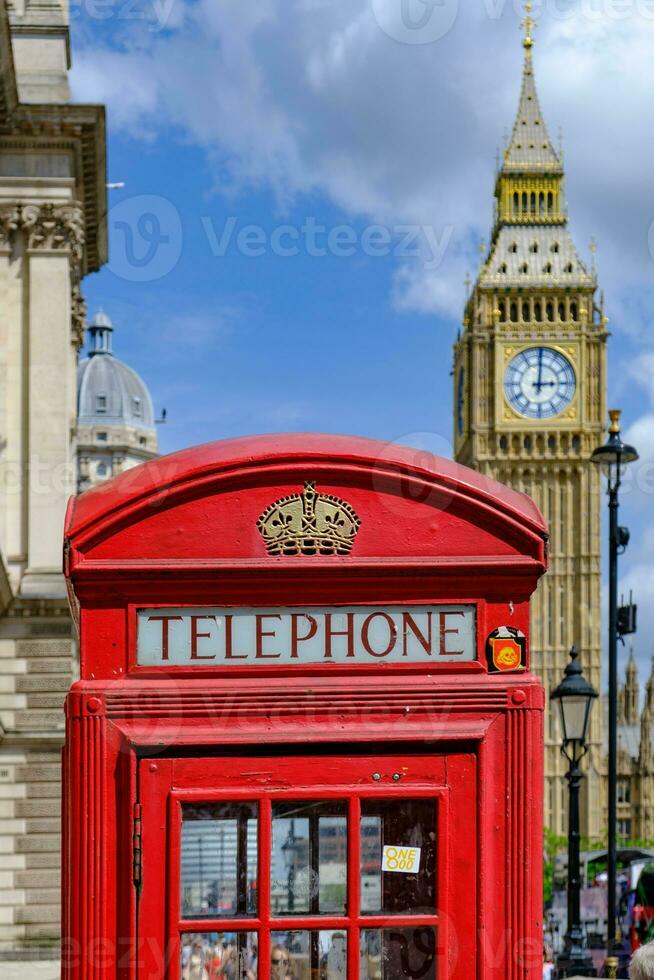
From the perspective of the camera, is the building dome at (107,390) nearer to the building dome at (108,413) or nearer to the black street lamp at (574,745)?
the building dome at (108,413)

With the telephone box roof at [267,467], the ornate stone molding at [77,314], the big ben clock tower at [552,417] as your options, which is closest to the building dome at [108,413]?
the big ben clock tower at [552,417]

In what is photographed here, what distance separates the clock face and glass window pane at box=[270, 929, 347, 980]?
3657 inches

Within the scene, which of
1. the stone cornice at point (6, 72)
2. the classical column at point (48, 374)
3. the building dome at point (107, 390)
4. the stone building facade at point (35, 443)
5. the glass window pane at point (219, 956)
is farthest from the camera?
the building dome at point (107, 390)

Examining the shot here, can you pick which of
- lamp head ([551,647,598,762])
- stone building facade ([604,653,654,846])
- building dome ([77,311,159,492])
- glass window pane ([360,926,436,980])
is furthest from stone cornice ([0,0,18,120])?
stone building facade ([604,653,654,846])

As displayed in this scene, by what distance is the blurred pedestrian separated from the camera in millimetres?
4613

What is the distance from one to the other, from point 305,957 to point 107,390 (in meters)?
108

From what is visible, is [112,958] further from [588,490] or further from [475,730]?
[588,490]

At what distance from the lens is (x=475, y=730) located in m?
5.02

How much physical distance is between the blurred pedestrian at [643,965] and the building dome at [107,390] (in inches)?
4160

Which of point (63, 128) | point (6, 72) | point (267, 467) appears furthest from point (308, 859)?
point (63, 128)

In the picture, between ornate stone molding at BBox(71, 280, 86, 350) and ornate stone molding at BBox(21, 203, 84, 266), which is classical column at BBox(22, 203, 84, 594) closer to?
ornate stone molding at BBox(21, 203, 84, 266)

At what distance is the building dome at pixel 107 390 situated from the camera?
111188mm

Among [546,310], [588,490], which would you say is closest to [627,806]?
[588,490]

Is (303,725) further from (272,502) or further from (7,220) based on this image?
(7,220)
